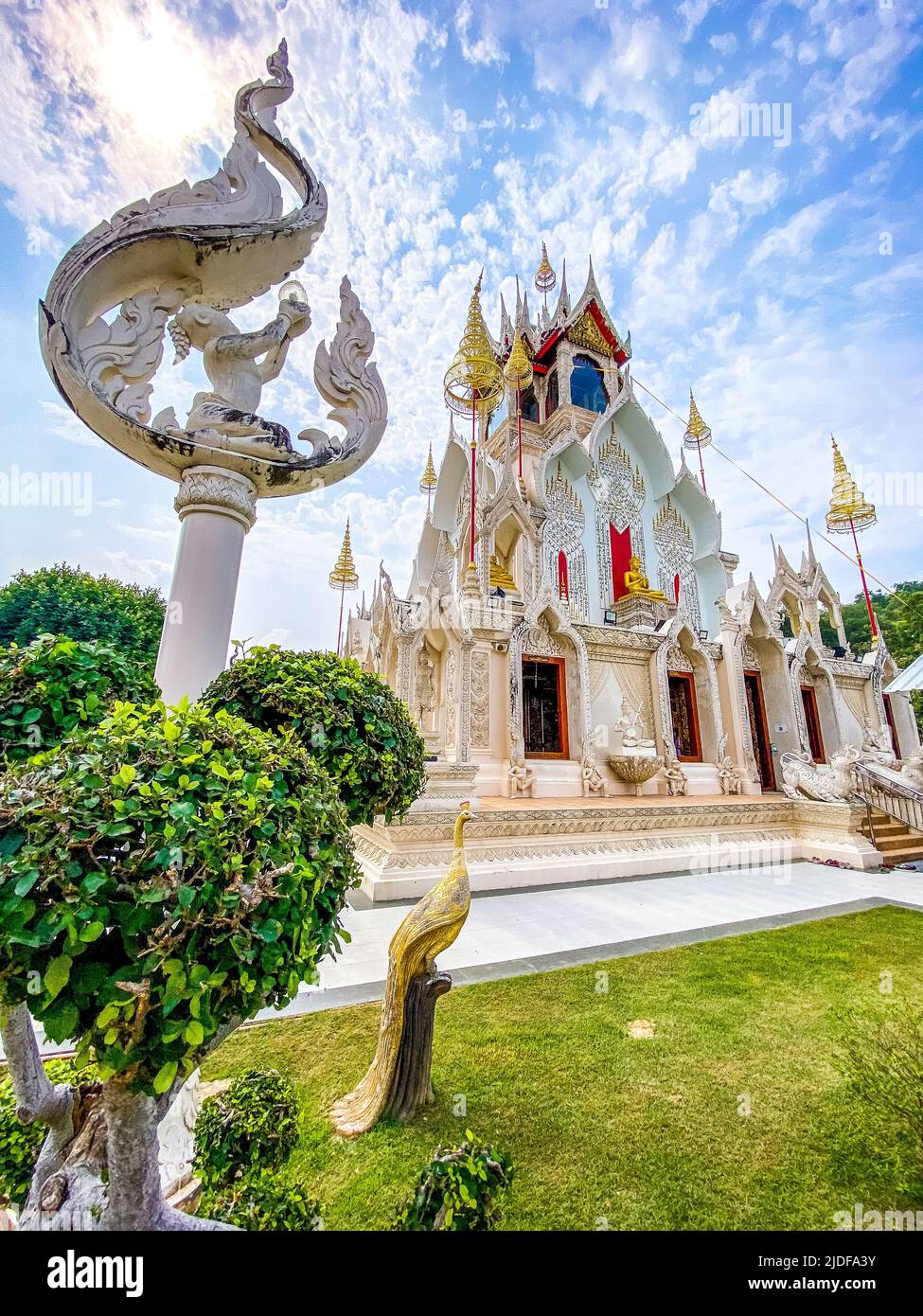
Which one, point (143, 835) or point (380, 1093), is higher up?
point (143, 835)

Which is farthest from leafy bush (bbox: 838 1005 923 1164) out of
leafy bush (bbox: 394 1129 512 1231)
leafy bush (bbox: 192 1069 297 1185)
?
Result: leafy bush (bbox: 192 1069 297 1185)

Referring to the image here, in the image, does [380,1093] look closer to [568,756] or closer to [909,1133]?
[909,1133]

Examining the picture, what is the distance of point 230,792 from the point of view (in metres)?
1.50

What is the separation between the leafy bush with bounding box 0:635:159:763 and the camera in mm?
1938

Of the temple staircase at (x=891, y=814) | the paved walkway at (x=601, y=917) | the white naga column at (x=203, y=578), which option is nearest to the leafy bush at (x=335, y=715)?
the white naga column at (x=203, y=578)

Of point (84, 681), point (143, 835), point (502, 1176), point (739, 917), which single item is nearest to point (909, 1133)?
point (502, 1176)

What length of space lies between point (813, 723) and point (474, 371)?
13683 millimetres

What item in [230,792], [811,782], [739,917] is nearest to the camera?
[230,792]

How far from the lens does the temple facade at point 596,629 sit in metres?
11.2

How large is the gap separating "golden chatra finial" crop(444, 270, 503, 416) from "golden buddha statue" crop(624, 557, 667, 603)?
22.8 feet

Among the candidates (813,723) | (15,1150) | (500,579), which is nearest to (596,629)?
(500,579)

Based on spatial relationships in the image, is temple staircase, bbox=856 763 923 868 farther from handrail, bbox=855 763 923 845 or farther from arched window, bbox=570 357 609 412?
arched window, bbox=570 357 609 412

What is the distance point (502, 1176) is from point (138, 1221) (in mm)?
1090

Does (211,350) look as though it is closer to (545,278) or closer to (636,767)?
(636,767)
